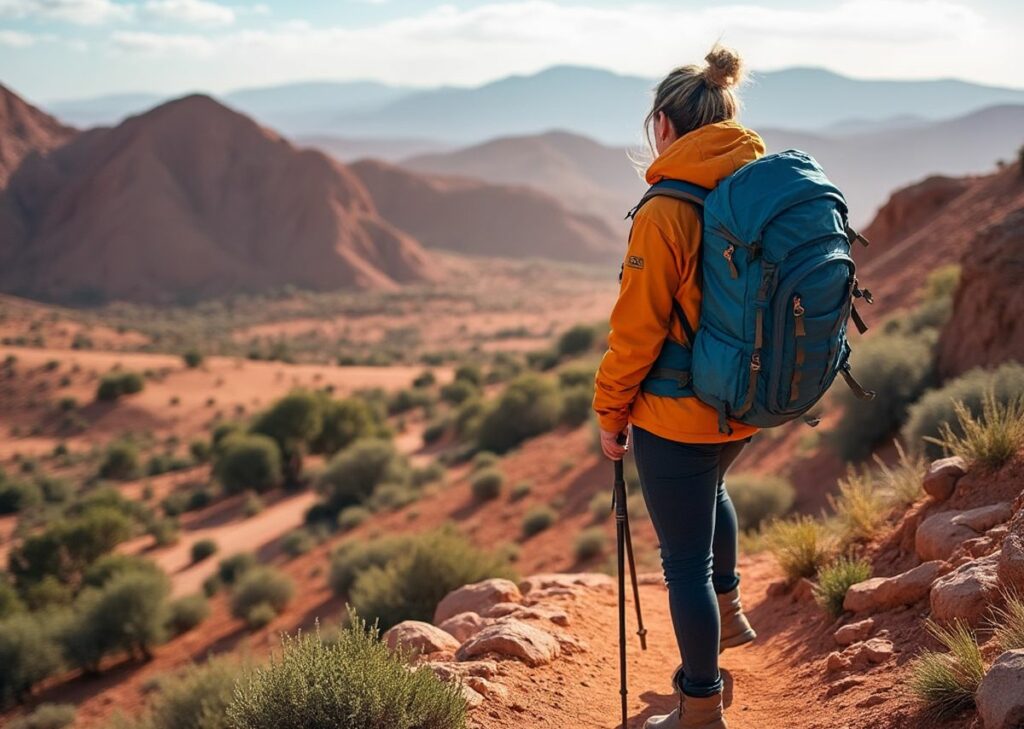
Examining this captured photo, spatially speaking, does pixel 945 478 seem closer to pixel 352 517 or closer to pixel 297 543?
pixel 352 517

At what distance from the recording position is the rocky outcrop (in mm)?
8539

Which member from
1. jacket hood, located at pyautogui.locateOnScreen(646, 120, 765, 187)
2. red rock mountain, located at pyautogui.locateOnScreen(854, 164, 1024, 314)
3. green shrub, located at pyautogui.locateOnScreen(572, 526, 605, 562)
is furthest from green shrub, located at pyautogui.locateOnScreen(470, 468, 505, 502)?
jacket hood, located at pyautogui.locateOnScreen(646, 120, 765, 187)

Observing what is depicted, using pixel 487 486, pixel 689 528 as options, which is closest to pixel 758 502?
pixel 487 486

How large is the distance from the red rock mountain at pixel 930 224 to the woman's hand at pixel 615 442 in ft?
42.0

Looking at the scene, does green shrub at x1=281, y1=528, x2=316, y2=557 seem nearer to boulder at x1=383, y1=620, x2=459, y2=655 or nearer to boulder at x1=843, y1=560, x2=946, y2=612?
boulder at x1=383, y1=620, x2=459, y2=655

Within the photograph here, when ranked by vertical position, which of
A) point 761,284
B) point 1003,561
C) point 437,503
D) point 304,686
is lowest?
point 437,503

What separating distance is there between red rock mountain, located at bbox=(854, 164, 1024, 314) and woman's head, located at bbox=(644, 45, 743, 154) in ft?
41.1

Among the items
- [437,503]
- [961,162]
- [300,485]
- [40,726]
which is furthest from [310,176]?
[961,162]

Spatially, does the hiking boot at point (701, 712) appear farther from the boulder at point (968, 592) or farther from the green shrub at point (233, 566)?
the green shrub at point (233, 566)

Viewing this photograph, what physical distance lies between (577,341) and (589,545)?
19.0 meters

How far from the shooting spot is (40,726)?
9547 millimetres

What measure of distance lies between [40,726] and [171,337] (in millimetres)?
39303

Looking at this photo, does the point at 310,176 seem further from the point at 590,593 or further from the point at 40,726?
the point at 590,593

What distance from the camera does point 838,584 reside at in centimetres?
421
